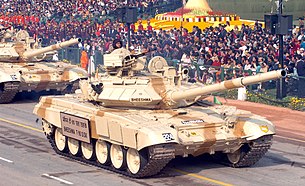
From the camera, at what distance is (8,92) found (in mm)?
34906

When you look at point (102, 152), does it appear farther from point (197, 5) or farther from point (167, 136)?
point (197, 5)

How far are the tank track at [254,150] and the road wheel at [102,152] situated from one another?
3295 millimetres

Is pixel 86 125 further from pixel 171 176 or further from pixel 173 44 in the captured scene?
pixel 173 44

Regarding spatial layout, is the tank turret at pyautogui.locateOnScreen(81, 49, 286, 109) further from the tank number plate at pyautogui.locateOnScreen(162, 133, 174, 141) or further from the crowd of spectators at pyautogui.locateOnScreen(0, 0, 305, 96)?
the crowd of spectators at pyautogui.locateOnScreen(0, 0, 305, 96)

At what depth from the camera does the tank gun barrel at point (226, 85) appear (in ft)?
67.7

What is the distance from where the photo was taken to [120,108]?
23953mm

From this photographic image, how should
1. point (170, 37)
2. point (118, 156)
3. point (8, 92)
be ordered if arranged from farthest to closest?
1. point (170, 37)
2. point (8, 92)
3. point (118, 156)

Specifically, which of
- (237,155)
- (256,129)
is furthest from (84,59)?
(256,129)

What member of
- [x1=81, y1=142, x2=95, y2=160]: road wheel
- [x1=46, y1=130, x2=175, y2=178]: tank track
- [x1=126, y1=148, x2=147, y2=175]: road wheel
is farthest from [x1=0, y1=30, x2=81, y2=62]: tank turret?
[x1=46, y1=130, x2=175, y2=178]: tank track

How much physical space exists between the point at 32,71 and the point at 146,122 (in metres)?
13.9

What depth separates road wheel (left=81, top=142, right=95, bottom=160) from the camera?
2411 cm

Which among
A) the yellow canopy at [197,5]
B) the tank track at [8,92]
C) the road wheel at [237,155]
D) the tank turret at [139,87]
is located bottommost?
the road wheel at [237,155]

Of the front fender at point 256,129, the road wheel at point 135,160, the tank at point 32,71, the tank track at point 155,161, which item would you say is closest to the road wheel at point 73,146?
the tank track at point 155,161

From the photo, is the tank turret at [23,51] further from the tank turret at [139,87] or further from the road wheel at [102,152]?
the road wheel at [102,152]
